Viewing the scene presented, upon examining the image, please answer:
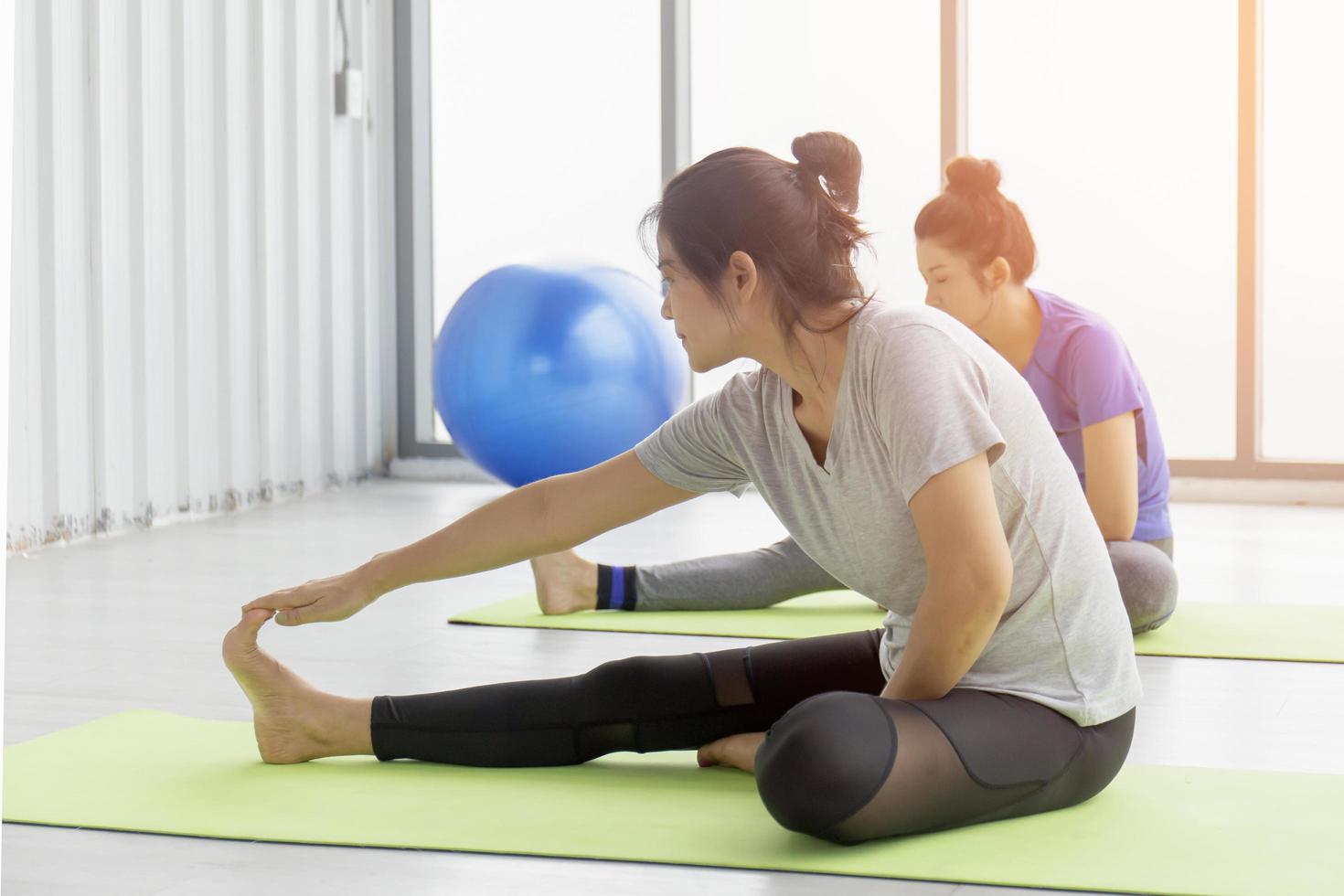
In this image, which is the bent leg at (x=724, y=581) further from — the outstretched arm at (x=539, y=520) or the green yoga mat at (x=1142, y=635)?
the outstretched arm at (x=539, y=520)

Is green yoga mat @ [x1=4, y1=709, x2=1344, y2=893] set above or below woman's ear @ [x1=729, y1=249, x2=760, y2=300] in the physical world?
below

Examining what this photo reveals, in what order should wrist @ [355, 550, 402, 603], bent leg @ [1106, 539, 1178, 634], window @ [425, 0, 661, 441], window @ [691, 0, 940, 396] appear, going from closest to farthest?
wrist @ [355, 550, 402, 603] → bent leg @ [1106, 539, 1178, 634] → window @ [691, 0, 940, 396] → window @ [425, 0, 661, 441]

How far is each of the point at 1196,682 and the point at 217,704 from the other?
1.41 metres

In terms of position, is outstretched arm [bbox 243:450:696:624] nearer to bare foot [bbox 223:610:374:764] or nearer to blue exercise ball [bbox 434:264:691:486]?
bare foot [bbox 223:610:374:764]

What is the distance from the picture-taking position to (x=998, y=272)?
254 cm

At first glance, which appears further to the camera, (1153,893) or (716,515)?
(716,515)

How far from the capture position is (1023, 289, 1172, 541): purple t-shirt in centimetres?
251

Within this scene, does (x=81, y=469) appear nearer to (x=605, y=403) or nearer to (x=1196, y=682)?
(x=605, y=403)

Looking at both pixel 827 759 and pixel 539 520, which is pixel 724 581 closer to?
pixel 539 520

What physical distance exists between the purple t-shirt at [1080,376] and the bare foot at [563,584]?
0.89m

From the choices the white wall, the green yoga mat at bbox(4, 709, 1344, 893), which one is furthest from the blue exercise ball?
the green yoga mat at bbox(4, 709, 1344, 893)

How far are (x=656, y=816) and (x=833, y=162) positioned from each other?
2.23 ft

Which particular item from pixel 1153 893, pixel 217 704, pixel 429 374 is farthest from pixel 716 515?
pixel 1153 893

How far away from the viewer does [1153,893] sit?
55.1 inches
